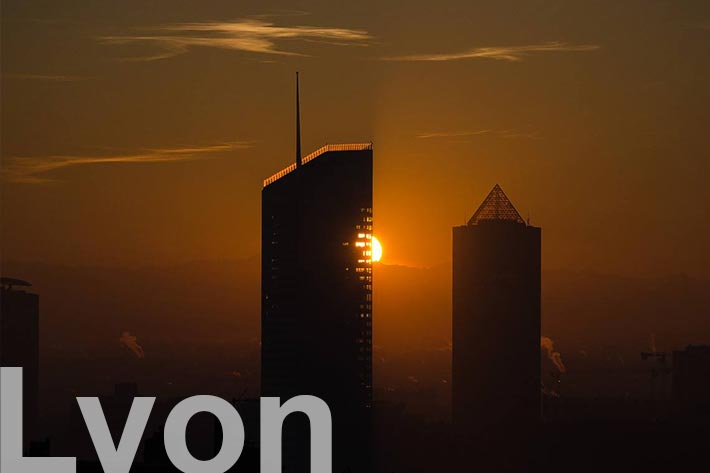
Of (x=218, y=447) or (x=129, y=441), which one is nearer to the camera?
(x=129, y=441)

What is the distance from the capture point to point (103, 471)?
11438 centimetres

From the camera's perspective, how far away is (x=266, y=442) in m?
195

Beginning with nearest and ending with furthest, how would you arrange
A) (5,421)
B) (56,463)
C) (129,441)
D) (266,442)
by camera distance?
(129,441)
(56,463)
(5,421)
(266,442)

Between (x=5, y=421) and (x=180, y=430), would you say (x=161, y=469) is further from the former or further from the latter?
(x=5, y=421)

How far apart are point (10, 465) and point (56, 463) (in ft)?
22.3


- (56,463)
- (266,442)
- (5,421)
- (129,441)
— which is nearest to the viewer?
(129,441)

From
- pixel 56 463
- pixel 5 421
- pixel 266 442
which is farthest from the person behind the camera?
pixel 266 442

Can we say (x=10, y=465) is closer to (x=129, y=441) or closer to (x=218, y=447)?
(x=129, y=441)

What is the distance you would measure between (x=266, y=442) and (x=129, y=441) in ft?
268

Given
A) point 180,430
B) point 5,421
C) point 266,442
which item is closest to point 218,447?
point 5,421

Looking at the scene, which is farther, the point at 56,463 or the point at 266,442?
the point at 266,442

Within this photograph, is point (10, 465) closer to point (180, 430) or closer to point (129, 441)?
point (129, 441)

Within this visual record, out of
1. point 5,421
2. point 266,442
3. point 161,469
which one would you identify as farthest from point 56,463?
point 266,442

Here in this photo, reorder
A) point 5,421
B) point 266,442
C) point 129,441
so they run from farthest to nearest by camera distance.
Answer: point 266,442
point 5,421
point 129,441
